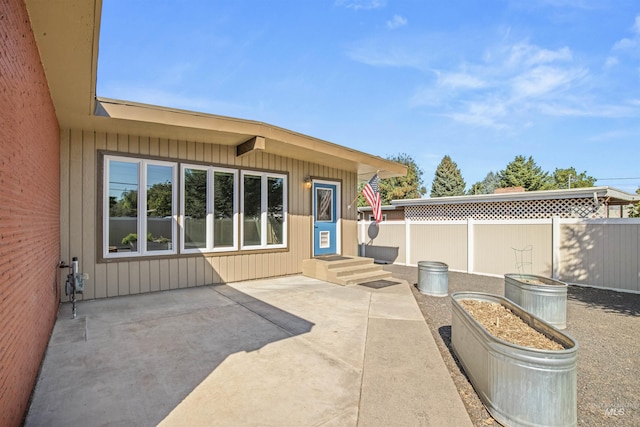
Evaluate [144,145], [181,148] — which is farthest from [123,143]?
[181,148]

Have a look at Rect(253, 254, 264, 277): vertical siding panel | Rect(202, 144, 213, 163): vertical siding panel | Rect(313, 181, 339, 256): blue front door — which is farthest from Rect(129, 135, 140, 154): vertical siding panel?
Rect(313, 181, 339, 256): blue front door

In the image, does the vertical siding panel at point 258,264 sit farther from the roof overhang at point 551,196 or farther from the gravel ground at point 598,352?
the roof overhang at point 551,196

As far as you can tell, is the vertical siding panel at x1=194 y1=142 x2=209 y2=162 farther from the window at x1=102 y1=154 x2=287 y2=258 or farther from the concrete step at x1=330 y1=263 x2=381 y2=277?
the concrete step at x1=330 y1=263 x2=381 y2=277

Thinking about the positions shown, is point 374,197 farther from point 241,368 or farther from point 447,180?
point 447,180

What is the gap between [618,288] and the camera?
6.70 metres

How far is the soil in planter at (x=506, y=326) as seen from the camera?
8.01ft

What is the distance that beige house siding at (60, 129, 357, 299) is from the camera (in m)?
4.94

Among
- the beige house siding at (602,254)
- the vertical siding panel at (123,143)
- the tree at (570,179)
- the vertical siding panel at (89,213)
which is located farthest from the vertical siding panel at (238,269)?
the tree at (570,179)

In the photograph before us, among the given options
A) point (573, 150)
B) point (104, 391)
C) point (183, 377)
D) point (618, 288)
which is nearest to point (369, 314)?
point (183, 377)

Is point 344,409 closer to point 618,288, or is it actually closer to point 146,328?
point 146,328

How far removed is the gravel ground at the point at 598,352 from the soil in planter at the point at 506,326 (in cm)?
51

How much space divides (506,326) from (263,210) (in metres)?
5.31

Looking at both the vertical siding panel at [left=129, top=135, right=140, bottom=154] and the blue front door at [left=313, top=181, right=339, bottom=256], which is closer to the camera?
the vertical siding panel at [left=129, top=135, right=140, bottom=154]

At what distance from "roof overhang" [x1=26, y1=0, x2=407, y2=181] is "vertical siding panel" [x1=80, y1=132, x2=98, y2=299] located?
0.38 meters
